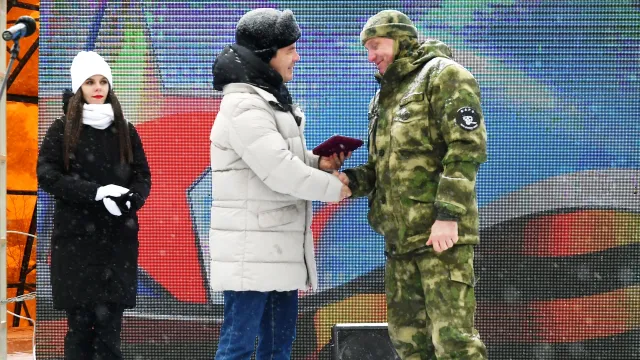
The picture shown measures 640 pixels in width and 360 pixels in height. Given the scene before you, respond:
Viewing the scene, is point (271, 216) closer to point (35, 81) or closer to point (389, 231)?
point (389, 231)

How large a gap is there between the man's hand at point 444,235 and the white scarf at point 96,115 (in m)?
1.65

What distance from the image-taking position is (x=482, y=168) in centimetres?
466

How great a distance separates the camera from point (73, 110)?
11.5ft

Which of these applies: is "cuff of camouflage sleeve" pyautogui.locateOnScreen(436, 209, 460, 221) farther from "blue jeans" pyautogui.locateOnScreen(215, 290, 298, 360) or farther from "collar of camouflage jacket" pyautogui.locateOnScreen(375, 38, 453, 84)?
"blue jeans" pyautogui.locateOnScreen(215, 290, 298, 360)

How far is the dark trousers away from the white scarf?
2.68 ft

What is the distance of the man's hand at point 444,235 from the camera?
277 cm

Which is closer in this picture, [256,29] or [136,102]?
[256,29]

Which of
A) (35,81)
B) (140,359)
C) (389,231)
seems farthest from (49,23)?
(389,231)

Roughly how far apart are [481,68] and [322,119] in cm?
99

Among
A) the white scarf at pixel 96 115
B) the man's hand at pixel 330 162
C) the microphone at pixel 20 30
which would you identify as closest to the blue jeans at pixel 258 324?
the man's hand at pixel 330 162

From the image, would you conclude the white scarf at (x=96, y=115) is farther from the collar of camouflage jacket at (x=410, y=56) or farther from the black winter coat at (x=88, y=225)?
the collar of camouflage jacket at (x=410, y=56)

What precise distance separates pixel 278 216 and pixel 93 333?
45.7 inches

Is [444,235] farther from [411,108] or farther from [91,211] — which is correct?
[91,211]

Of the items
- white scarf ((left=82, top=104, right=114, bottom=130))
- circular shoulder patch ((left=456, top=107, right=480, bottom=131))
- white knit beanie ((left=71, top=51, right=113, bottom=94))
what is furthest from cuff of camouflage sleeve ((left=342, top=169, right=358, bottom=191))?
white knit beanie ((left=71, top=51, right=113, bottom=94))
